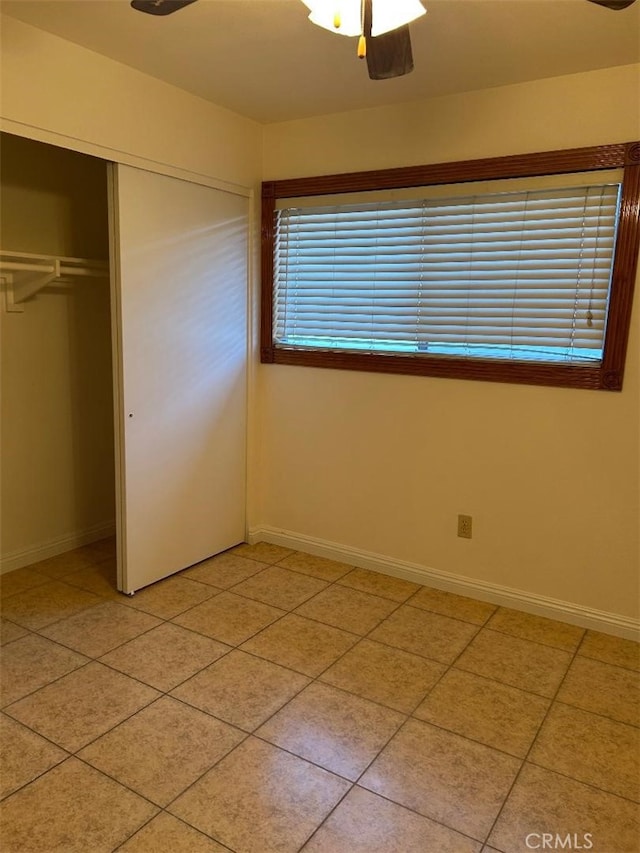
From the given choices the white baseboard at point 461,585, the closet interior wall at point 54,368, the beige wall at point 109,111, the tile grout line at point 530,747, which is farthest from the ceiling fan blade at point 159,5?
the white baseboard at point 461,585

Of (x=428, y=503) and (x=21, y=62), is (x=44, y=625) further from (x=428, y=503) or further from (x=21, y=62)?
(x=21, y=62)

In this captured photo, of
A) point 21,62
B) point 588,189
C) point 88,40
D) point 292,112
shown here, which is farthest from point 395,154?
point 21,62

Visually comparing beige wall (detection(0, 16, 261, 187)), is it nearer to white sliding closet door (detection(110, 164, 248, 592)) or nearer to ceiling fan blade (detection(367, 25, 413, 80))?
white sliding closet door (detection(110, 164, 248, 592))

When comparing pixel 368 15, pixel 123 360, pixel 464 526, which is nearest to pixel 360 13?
pixel 368 15

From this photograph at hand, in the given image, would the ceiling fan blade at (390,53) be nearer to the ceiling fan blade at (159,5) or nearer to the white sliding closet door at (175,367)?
the ceiling fan blade at (159,5)

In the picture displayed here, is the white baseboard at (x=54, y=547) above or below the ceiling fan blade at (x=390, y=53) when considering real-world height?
below

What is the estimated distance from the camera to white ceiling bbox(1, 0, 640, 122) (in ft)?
6.86

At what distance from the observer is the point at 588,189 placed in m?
2.62

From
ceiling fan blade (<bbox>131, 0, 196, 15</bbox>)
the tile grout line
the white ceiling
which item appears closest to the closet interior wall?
the white ceiling

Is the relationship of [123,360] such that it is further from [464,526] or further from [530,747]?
[530,747]

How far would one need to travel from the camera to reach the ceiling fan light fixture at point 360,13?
1607 mm

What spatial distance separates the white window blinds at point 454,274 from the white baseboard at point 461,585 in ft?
3.76

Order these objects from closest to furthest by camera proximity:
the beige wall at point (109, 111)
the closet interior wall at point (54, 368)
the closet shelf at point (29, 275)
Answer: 1. the beige wall at point (109, 111)
2. the closet shelf at point (29, 275)
3. the closet interior wall at point (54, 368)

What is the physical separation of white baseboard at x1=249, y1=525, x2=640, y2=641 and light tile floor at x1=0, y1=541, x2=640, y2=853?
0.21ft
